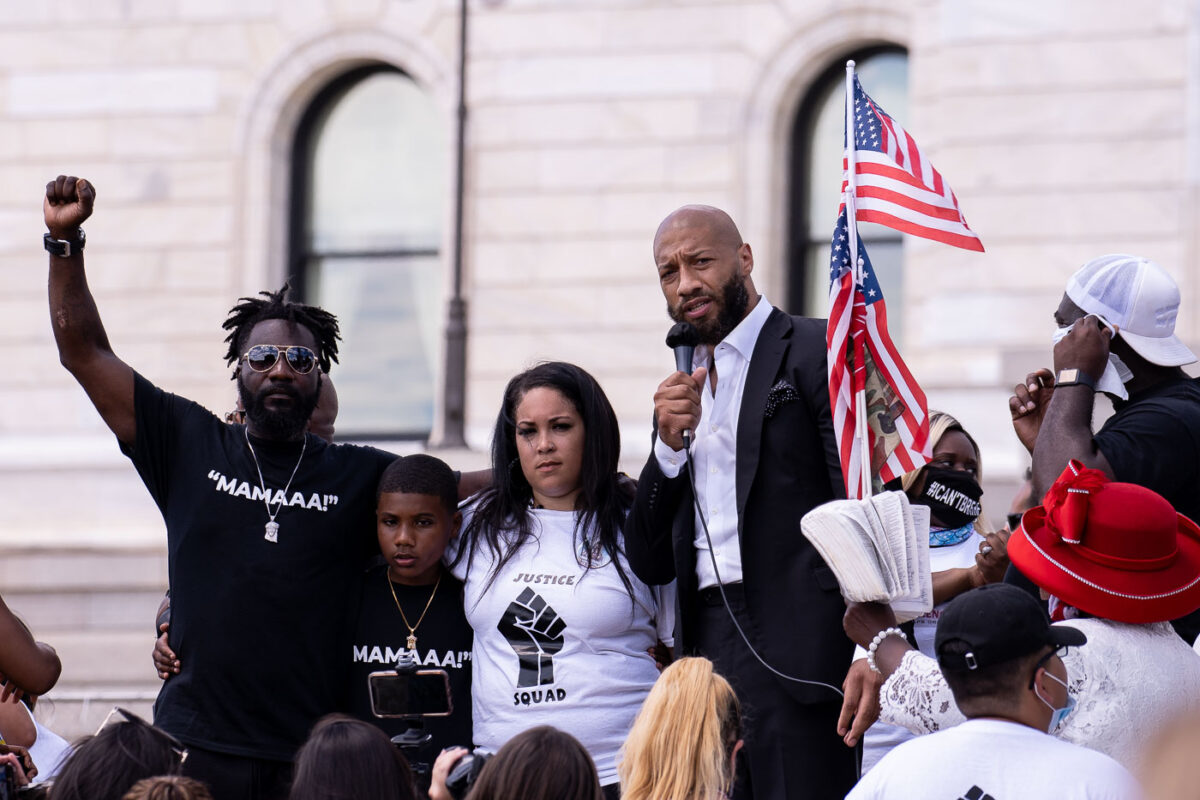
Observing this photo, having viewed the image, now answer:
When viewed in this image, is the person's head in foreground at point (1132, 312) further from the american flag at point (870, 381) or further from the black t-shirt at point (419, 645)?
the black t-shirt at point (419, 645)

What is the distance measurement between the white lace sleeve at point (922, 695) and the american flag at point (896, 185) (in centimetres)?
160

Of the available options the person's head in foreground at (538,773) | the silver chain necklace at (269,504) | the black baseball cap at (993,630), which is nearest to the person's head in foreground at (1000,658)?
the black baseball cap at (993,630)

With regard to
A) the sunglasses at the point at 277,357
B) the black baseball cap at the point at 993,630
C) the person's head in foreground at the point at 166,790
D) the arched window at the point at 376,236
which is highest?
the arched window at the point at 376,236

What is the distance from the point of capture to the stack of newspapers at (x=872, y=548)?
180 inches

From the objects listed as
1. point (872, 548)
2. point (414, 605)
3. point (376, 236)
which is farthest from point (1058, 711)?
point (376, 236)

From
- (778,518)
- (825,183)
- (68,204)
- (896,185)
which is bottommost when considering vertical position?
(778,518)

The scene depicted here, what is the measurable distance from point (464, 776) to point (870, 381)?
6.00 feet

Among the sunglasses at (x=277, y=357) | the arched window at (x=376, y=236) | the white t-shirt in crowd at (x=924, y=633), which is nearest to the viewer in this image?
the sunglasses at (x=277, y=357)

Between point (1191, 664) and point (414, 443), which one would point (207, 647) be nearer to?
point (1191, 664)

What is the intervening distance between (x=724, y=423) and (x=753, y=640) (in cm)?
64

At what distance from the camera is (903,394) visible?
215 inches

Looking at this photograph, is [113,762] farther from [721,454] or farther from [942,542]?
[942,542]

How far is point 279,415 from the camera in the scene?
575 cm

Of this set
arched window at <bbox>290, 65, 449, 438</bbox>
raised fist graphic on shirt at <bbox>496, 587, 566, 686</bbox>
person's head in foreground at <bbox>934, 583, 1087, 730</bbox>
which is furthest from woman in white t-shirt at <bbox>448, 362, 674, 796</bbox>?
arched window at <bbox>290, 65, 449, 438</bbox>
